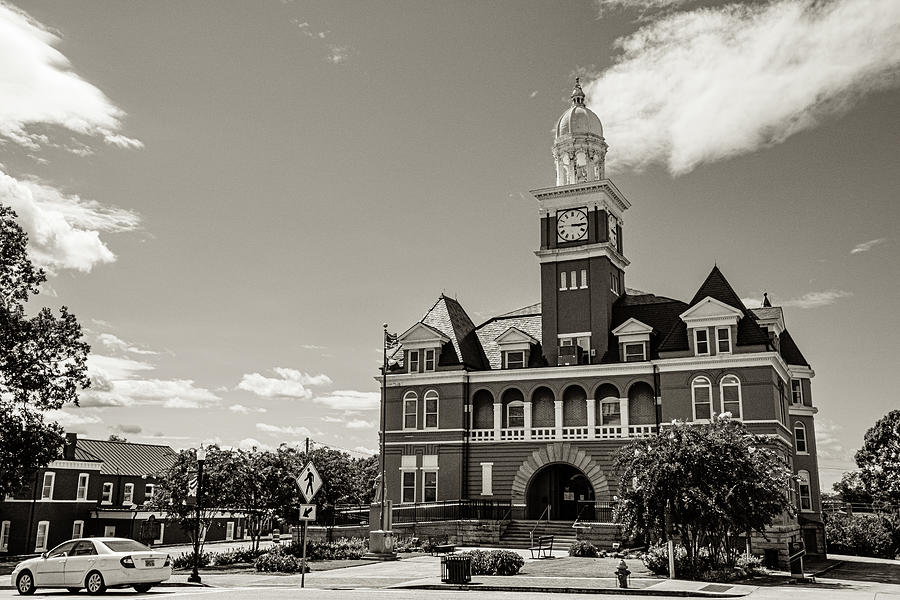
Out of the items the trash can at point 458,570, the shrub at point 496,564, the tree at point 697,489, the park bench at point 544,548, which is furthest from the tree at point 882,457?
the trash can at point 458,570

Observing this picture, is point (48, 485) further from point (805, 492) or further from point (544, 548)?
point (805, 492)

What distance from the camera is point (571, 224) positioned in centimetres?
4875

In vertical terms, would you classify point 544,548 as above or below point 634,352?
below

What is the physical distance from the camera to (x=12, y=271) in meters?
33.0

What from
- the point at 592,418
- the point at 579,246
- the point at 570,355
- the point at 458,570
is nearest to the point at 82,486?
the point at 570,355

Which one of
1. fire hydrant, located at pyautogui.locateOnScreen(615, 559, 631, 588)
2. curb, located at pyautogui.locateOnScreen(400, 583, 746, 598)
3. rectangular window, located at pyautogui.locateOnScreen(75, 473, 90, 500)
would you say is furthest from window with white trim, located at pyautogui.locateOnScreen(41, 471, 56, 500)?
fire hydrant, located at pyautogui.locateOnScreen(615, 559, 631, 588)

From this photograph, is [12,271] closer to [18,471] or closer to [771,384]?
[18,471]

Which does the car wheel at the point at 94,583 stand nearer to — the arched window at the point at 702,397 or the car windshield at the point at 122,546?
the car windshield at the point at 122,546

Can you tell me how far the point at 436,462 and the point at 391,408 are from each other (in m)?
4.41

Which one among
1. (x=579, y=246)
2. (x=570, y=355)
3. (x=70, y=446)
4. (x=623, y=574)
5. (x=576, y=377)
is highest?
(x=579, y=246)

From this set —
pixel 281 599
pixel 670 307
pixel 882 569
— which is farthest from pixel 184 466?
pixel 882 569

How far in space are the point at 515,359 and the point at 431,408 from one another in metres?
5.71

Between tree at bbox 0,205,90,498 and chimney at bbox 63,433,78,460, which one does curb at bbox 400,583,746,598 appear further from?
chimney at bbox 63,433,78,460

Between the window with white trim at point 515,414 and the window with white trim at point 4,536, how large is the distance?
3245cm
